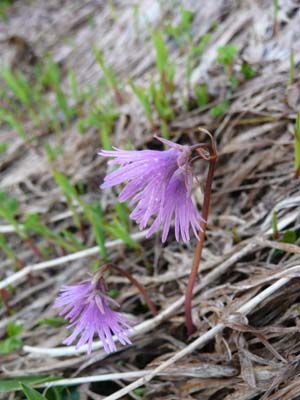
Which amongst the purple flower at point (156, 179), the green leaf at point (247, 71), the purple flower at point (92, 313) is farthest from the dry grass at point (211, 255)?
the purple flower at point (156, 179)

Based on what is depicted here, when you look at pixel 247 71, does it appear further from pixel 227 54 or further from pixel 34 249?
pixel 34 249

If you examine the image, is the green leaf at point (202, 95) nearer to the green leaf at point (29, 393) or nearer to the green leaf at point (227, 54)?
the green leaf at point (227, 54)

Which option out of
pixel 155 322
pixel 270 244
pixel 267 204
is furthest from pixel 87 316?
pixel 267 204

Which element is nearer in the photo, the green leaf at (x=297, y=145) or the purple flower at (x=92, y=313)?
the purple flower at (x=92, y=313)

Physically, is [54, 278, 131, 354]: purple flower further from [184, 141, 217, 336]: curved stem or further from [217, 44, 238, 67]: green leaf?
[217, 44, 238, 67]: green leaf

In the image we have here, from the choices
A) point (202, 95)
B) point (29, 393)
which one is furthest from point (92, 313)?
point (202, 95)

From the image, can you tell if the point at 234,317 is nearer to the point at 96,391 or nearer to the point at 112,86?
the point at 96,391

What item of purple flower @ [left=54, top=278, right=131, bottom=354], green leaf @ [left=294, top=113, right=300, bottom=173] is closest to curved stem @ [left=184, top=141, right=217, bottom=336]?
purple flower @ [left=54, top=278, right=131, bottom=354]

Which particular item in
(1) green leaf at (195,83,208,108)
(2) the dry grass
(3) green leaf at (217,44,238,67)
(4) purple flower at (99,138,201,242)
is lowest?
(2) the dry grass
